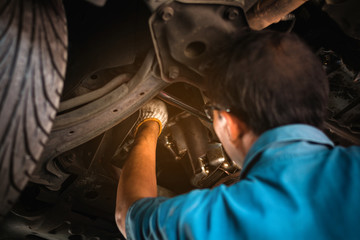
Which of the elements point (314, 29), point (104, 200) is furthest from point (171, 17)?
point (104, 200)

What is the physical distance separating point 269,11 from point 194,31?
0.88ft

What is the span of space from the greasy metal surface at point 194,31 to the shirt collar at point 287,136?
0.99ft

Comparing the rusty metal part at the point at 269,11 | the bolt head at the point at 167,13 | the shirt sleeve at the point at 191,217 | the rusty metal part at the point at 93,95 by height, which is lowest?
the shirt sleeve at the point at 191,217

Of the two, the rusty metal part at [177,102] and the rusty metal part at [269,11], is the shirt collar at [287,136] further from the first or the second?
the rusty metal part at [177,102]

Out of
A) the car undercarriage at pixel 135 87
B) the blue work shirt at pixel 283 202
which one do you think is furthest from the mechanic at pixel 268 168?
the car undercarriage at pixel 135 87

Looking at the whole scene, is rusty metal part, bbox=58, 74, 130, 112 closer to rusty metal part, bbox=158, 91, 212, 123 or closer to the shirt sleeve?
rusty metal part, bbox=158, 91, 212, 123

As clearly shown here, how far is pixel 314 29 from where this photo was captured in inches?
44.6

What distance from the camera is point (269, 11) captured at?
809mm

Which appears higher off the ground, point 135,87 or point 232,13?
point 232,13

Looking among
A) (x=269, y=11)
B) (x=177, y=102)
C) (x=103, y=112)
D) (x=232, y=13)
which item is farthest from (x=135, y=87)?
(x=269, y=11)

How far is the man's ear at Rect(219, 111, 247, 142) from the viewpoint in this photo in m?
0.80

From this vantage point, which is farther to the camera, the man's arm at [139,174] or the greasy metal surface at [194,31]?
the man's arm at [139,174]

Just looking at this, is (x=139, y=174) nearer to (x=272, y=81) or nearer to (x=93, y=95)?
(x=93, y=95)

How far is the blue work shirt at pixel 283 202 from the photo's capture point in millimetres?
512
